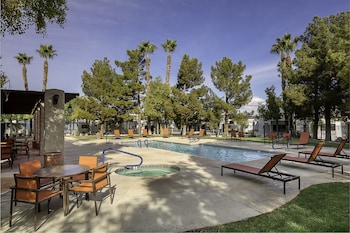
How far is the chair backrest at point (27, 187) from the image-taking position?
356 centimetres

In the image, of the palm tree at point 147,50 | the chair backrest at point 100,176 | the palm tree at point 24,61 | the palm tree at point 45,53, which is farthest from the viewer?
the palm tree at point 24,61

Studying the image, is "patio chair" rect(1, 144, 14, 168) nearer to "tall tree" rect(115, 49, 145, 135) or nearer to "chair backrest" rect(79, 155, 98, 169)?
"chair backrest" rect(79, 155, 98, 169)

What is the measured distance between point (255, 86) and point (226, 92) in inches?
167

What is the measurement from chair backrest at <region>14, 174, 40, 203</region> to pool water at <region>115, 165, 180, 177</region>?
419 cm

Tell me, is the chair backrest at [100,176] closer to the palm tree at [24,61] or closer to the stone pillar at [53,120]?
the stone pillar at [53,120]

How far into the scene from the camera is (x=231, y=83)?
25828mm

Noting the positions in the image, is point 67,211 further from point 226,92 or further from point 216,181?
point 226,92

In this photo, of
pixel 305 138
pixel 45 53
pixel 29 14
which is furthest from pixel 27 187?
pixel 45 53

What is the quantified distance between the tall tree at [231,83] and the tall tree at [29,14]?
21.2 m

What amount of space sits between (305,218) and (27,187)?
15.4 feet

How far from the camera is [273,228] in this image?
3.40 m

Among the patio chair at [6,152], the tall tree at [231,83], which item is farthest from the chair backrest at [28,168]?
the tall tree at [231,83]

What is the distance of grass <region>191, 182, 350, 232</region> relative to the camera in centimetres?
339

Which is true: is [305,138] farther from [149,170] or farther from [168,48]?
[168,48]
